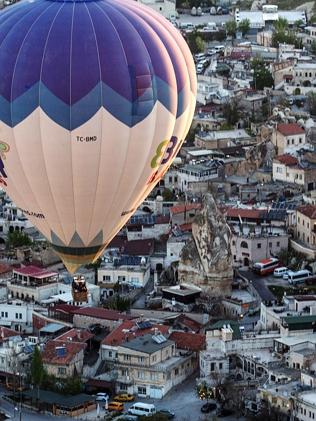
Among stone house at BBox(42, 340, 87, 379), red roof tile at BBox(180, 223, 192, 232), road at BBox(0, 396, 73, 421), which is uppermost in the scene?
red roof tile at BBox(180, 223, 192, 232)

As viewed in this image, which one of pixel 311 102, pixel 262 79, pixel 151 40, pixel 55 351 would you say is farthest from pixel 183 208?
pixel 151 40

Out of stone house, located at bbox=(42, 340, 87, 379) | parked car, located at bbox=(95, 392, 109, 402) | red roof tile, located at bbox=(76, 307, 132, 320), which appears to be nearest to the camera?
parked car, located at bbox=(95, 392, 109, 402)

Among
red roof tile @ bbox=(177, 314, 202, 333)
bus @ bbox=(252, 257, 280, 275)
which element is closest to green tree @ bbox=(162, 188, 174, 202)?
bus @ bbox=(252, 257, 280, 275)

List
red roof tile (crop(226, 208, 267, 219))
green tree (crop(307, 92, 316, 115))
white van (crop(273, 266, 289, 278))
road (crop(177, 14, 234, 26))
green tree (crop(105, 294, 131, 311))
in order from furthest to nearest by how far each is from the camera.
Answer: road (crop(177, 14, 234, 26)) → green tree (crop(307, 92, 316, 115)) → red roof tile (crop(226, 208, 267, 219)) → white van (crop(273, 266, 289, 278)) → green tree (crop(105, 294, 131, 311))

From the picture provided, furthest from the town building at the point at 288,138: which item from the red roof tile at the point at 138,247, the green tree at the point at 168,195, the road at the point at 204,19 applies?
the road at the point at 204,19

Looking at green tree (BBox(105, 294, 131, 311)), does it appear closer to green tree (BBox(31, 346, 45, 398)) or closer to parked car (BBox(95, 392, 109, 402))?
green tree (BBox(31, 346, 45, 398))

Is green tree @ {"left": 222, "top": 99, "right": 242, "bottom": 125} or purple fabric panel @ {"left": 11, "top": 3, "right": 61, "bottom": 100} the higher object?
purple fabric panel @ {"left": 11, "top": 3, "right": 61, "bottom": 100}

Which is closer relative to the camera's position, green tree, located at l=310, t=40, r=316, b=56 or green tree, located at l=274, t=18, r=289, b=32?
green tree, located at l=310, t=40, r=316, b=56
